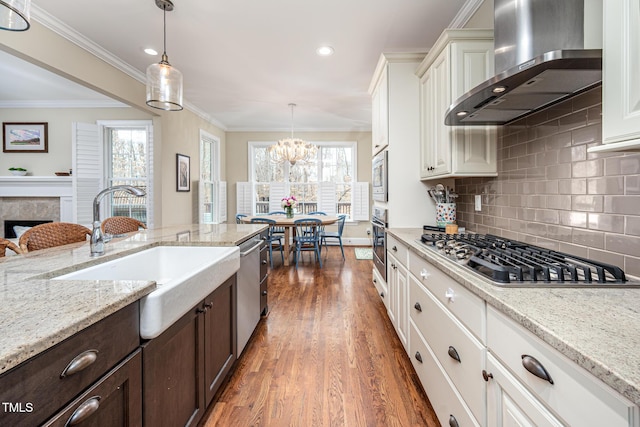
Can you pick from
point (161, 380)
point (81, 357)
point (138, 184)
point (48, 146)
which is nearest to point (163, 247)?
point (161, 380)

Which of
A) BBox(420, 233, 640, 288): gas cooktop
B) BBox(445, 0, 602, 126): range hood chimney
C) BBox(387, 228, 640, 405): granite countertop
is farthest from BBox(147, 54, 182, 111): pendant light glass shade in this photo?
BBox(387, 228, 640, 405): granite countertop

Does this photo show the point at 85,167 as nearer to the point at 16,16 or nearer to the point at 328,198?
the point at 16,16

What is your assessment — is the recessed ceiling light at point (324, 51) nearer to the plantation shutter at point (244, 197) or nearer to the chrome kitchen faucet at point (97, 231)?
the chrome kitchen faucet at point (97, 231)

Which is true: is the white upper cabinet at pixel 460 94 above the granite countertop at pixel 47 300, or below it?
above

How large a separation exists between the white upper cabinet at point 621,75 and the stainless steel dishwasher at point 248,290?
1890mm

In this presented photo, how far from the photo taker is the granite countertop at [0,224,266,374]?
612mm

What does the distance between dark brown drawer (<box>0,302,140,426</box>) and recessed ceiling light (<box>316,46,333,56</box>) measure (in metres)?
3.04

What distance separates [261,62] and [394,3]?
5.45 feet

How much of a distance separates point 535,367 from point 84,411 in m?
1.11

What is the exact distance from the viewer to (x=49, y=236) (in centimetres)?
214

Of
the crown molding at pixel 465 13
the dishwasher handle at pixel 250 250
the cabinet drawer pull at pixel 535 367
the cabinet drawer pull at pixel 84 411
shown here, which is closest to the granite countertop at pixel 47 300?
the cabinet drawer pull at pixel 84 411

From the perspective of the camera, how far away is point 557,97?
1.46 m

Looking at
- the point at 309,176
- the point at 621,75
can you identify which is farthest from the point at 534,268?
the point at 309,176

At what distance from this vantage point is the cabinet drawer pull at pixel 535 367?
2.32ft
